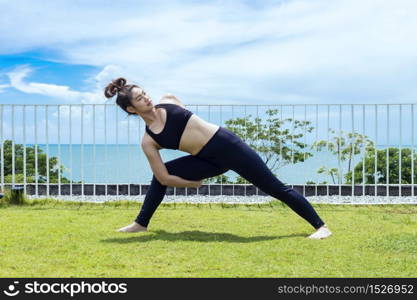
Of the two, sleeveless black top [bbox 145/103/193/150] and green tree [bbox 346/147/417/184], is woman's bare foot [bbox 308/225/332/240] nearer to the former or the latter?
sleeveless black top [bbox 145/103/193/150]

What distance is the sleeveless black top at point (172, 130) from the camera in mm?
4029

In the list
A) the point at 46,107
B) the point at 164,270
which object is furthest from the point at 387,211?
the point at 46,107

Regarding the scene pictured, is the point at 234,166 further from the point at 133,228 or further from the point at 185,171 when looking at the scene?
the point at 133,228

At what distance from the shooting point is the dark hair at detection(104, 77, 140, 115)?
3.97m

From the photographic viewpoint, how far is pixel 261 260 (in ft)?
10.6

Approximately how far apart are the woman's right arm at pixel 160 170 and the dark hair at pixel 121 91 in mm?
333

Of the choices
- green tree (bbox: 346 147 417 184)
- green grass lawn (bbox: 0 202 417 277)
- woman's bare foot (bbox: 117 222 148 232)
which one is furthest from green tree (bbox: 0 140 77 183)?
green tree (bbox: 346 147 417 184)

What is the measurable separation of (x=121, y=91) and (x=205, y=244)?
1.34m

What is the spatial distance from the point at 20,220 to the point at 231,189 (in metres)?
3.20

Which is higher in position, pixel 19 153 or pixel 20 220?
pixel 19 153

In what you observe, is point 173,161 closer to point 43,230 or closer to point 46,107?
point 43,230

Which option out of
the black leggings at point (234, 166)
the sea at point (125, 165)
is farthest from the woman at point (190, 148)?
the sea at point (125, 165)

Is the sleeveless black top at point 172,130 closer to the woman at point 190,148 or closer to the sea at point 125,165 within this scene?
the woman at point 190,148

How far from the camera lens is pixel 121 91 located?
4.00 m
